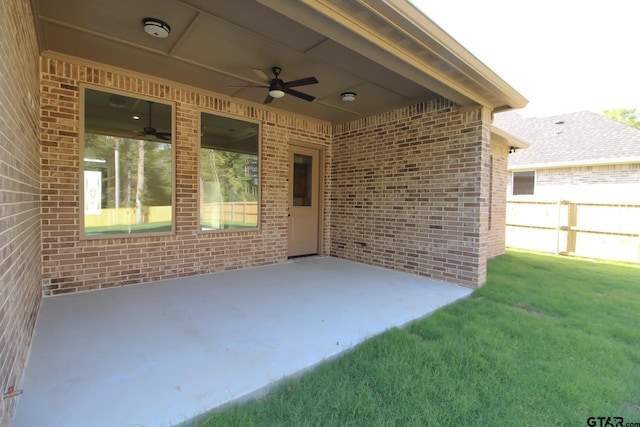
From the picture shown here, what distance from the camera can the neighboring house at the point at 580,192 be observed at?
7.49 m

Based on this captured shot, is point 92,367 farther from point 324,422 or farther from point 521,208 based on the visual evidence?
point 521,208

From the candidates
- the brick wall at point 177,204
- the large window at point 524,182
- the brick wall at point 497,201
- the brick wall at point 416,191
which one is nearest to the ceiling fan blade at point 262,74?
the brick wall at point 177,204

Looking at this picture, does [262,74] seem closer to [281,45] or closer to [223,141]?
[281,45]

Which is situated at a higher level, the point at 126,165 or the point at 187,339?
the point at 126,165

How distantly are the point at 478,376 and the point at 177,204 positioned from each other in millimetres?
4366

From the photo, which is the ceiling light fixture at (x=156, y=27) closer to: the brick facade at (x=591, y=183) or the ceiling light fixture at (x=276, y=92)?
the ceiling light fixture at (x=276, y=92)

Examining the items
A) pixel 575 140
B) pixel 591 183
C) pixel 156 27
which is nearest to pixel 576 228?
pixel 591 183

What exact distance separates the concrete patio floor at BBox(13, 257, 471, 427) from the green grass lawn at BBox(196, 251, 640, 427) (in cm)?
23

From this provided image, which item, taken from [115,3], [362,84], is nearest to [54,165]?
[115,3]

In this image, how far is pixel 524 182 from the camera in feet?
33.8

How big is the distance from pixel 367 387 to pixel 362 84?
3.97 meters

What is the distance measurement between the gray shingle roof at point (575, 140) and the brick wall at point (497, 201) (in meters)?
3.41

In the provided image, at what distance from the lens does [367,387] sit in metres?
1.96

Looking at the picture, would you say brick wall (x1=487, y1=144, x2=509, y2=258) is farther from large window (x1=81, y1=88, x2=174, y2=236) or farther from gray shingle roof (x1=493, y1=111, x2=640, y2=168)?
large window (x1=81, y1=88, x2=174, y2=236)
